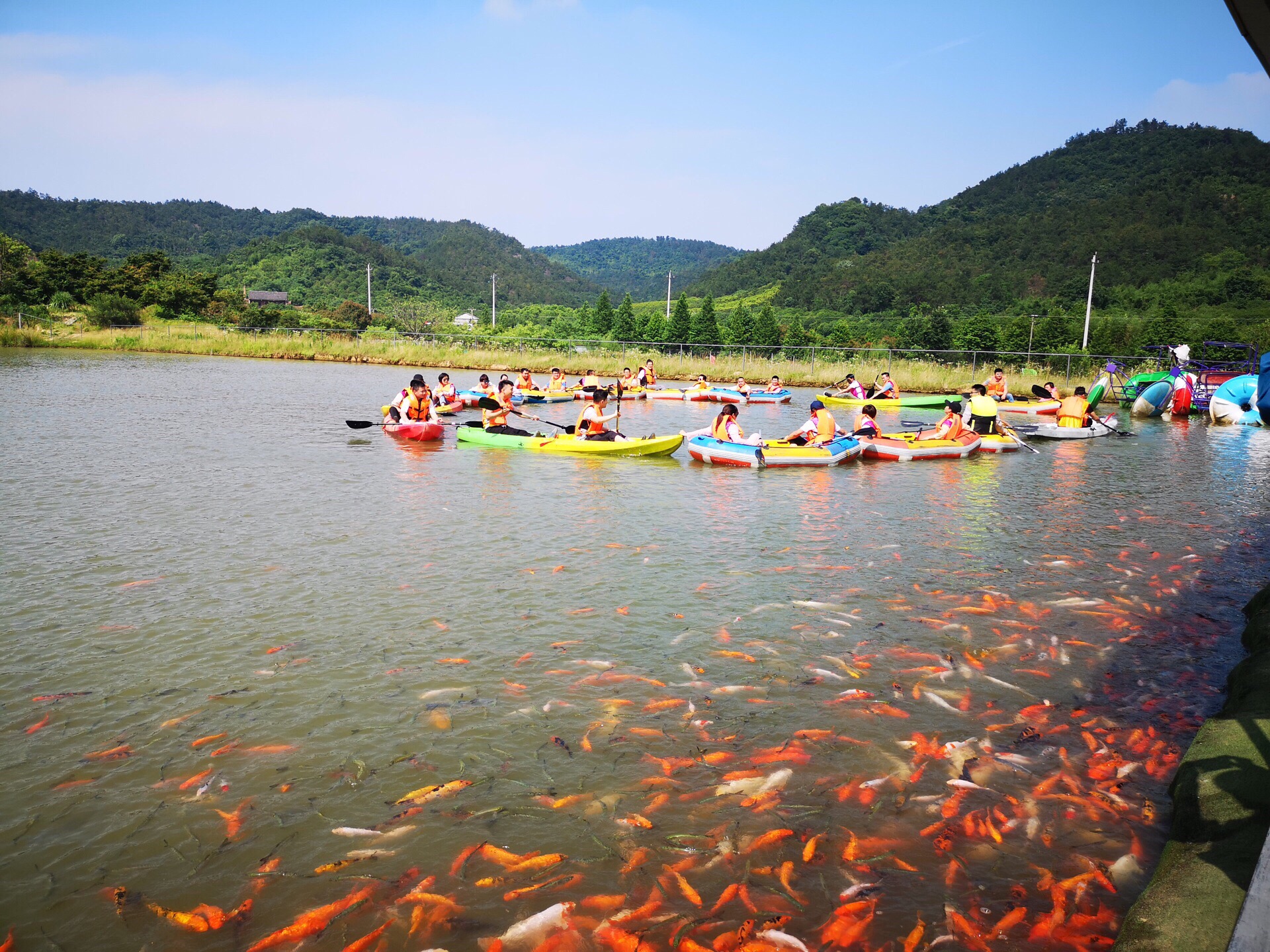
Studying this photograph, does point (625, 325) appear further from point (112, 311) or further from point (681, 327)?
point (112, 311)

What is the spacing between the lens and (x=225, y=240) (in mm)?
171125

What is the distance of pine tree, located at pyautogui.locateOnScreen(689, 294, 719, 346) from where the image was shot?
292ft

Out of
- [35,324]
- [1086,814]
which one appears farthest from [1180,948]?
[35,324]

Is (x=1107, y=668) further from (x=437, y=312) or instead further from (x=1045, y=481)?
(x=437, y=312)

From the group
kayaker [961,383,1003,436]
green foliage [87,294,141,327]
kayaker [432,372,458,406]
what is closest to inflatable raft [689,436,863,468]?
kayaker [961,383,1003,436]

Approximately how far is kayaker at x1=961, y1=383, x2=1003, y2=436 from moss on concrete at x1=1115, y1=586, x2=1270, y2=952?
16.5m

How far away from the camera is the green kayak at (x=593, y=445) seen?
712 inches

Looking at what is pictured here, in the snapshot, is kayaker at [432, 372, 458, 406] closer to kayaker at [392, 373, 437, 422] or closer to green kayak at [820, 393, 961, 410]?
kayaker at [392, 373, 437, 422]

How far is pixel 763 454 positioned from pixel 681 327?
73590 mm

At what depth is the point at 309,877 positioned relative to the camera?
446 cm

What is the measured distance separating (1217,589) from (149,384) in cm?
3235

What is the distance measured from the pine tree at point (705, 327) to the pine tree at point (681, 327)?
0.45 meters

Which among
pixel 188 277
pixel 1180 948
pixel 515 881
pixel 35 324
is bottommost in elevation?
pixel 515 881

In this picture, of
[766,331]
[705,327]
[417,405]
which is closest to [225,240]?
[705,327]
